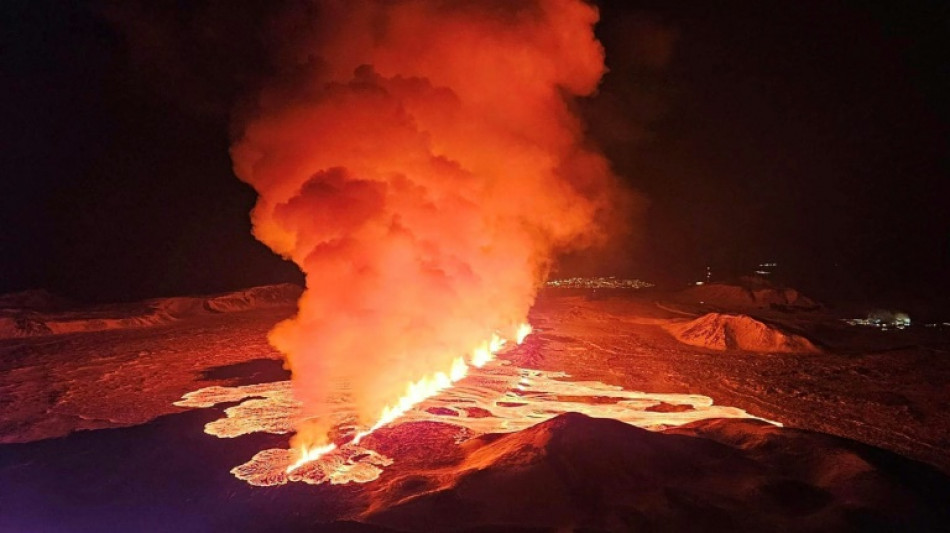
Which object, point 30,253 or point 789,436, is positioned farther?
point 30,253

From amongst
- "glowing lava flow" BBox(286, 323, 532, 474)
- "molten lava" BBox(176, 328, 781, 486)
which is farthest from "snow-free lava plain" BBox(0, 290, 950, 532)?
"glowing lava flow" BBox(286, 323, 532, 474)

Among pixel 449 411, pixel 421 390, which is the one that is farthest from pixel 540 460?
pixel 421 390

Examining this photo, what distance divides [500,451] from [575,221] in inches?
808

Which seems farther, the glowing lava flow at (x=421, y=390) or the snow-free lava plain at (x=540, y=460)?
the glowing lava flow at (x=421, y=390)

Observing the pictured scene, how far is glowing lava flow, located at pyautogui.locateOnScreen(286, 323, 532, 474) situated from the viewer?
9375 mm

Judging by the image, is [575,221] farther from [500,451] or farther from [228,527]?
[228,527]

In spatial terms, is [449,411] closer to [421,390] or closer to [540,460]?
[421,390]

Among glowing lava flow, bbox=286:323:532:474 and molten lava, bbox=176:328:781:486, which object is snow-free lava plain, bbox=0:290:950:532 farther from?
glowing lava flow, bbox=286:323:532:474

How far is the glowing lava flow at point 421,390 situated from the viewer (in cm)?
938

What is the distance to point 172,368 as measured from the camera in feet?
53.3

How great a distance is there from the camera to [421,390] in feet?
43.1

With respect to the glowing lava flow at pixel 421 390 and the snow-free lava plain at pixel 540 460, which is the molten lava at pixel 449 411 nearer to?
the glowing lava flow at pixel 421 390

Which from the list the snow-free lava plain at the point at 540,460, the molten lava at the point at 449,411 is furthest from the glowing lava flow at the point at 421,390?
the snow-free lava plain at the point at 540,460

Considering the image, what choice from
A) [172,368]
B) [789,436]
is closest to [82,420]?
[172,368]
